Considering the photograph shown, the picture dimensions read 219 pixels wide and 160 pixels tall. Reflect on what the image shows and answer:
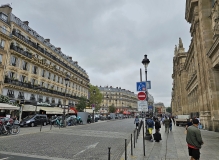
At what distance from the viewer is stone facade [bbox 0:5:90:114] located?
25.9 metres

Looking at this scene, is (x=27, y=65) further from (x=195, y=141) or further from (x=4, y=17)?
(x=195, y=141)

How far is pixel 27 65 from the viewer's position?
3080 centimetres

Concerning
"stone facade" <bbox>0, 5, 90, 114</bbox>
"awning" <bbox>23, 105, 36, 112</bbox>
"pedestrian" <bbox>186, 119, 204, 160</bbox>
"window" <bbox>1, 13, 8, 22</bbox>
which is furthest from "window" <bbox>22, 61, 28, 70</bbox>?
"pedestrian" <bbox>186, 119, 204, 160</bbox>

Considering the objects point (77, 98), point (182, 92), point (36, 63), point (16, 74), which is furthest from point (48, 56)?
point (182, 92)

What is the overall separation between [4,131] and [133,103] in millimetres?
117558

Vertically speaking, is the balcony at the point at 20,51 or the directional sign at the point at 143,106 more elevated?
the balcony at the point at 20,51

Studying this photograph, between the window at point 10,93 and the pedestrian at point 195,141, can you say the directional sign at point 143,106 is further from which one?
the window at point 10,93

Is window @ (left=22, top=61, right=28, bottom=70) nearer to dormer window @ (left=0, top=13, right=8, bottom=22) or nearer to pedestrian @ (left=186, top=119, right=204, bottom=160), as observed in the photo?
dormer window @ (left=0, top=13, right=8, bottom=22)

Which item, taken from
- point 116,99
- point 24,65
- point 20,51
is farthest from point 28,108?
point 116,99

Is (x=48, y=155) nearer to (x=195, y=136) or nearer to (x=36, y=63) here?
(x=195, y=136)

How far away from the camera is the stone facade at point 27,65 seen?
84.9 feet

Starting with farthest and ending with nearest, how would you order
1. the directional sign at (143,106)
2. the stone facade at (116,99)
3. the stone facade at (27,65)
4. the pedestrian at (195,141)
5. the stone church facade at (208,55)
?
the stone facade at (116,99)
the stone facade at (27,65)
the stone church facade at (208,55)
the directional sign at (143,106)
the pedestrian at (195,141)

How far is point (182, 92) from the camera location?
45.2 meters

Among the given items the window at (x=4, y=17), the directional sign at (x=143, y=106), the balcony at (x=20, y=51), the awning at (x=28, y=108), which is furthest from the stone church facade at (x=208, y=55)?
the window at (x=4, y=17)
